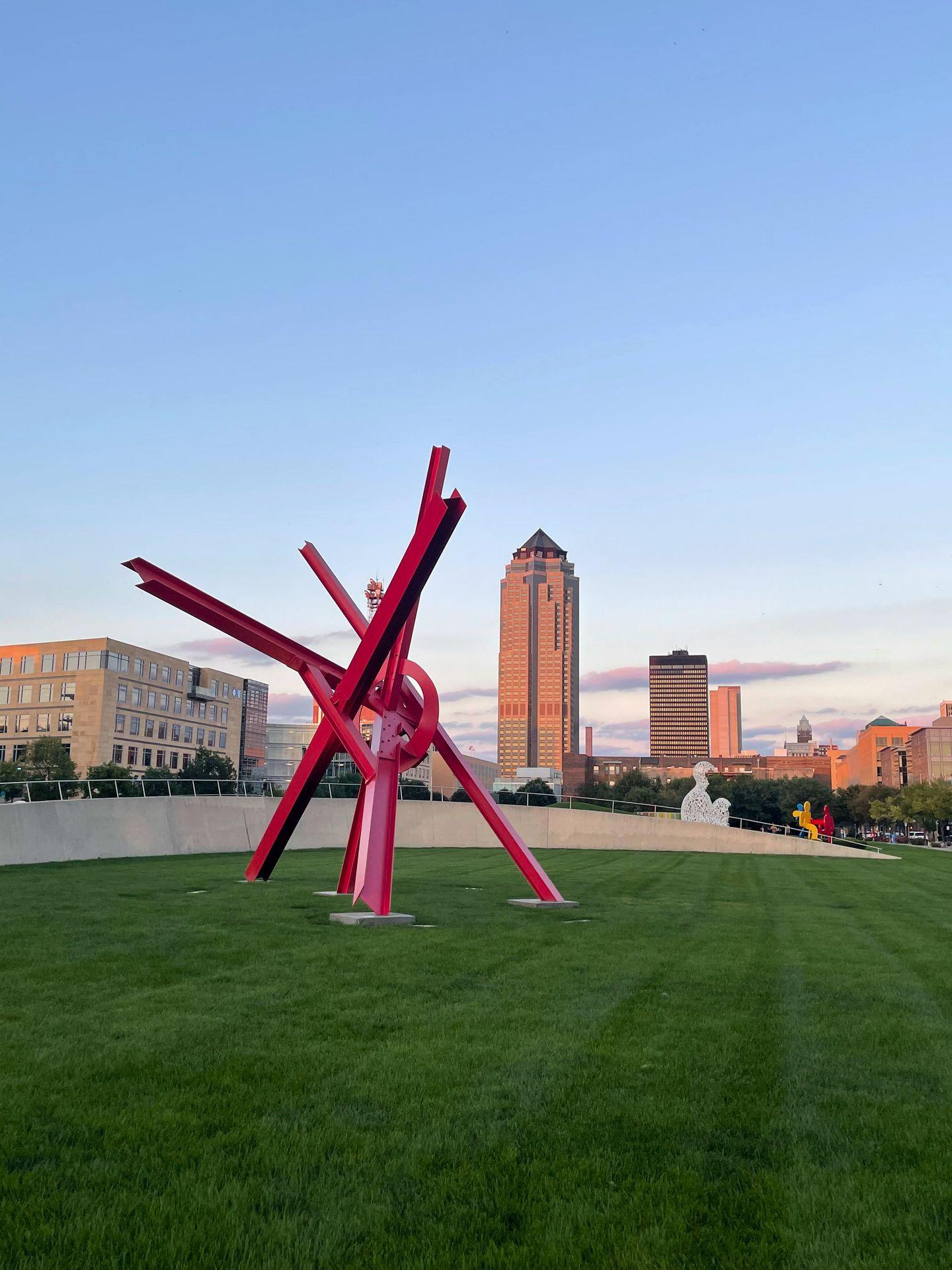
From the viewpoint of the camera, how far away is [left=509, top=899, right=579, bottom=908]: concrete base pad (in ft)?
54.0

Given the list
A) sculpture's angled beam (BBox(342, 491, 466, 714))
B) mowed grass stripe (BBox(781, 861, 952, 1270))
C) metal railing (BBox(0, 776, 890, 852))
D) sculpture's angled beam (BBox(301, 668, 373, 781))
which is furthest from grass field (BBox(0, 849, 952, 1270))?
metal railing (BBox(0, 776, 890, 852))

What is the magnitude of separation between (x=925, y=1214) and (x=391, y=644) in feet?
37.2

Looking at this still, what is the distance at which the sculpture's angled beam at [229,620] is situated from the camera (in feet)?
52.4

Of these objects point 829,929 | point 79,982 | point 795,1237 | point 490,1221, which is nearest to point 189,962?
point 79,982

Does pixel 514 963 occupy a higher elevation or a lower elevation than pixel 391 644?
lower

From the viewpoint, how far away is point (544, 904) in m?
16.5

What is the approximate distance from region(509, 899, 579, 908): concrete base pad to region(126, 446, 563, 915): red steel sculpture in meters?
0.12

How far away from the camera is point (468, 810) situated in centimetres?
4025

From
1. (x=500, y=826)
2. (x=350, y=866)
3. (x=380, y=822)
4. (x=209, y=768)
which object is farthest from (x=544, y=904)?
(x=209, y=768)

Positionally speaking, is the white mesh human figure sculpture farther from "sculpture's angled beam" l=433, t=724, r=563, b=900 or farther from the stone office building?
the stone office building

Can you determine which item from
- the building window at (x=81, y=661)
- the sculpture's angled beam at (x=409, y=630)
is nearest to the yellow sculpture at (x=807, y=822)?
the sculpture's angled beam at (x=409, y=630)

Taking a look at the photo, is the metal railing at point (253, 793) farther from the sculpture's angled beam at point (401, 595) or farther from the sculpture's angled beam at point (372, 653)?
the sculpture's angled beam at point (401, 595)

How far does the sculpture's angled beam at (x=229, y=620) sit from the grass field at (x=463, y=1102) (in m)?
5.76

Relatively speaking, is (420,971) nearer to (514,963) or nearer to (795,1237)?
(514,963)
